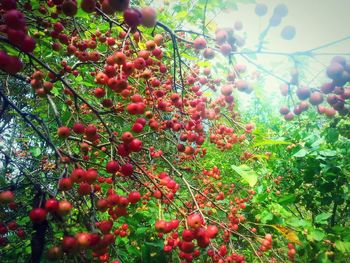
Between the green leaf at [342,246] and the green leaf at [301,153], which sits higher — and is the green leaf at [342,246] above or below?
below

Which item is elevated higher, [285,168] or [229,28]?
[229,28]

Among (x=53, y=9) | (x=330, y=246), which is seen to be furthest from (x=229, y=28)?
(x=330, y=246)

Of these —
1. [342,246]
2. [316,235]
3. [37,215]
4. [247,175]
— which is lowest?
[342,246]

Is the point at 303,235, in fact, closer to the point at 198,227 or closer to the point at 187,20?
the point at 198,227

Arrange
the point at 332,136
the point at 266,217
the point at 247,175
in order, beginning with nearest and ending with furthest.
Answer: the point at 247,175 → the point at 266,217 → the point at 332,136

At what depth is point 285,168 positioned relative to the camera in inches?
196

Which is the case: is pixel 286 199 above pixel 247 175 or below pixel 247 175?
below

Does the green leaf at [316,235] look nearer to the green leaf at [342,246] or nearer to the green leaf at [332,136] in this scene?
the green leaf at [342,246]

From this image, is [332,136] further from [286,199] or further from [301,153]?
[286,199]

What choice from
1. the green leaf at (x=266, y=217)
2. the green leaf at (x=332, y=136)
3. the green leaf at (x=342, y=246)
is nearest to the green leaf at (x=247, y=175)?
the green leaf at (x=266, y=217)

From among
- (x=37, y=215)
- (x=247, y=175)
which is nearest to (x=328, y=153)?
(x=247, y=175)

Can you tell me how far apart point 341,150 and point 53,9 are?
4.30m

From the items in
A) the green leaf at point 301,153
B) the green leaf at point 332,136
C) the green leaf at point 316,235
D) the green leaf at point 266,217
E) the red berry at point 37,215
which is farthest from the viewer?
the green leaf at point 332,136

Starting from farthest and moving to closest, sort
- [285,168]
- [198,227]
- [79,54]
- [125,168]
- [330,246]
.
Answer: [285,168] < [330,246] < [79,54] < [125,168] < [198,227]
